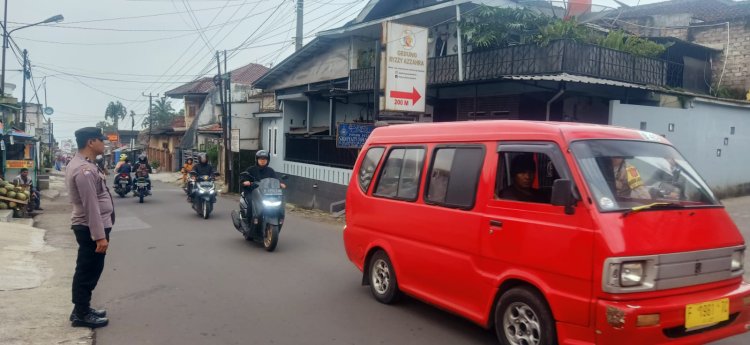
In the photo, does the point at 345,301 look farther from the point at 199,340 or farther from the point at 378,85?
the point at 378,85

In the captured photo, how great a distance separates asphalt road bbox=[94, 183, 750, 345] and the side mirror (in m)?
1.63

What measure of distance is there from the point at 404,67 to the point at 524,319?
9133 millimetres

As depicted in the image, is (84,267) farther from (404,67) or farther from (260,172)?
(404,67)

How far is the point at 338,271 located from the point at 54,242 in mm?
6185

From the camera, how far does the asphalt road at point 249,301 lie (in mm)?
5109

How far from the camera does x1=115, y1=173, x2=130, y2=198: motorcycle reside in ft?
67.2

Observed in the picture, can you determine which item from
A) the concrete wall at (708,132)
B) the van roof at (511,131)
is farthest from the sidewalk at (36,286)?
the concrete wall at (708,132)

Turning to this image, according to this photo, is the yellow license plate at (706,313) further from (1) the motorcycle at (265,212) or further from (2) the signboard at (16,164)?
(2) the signboard at (16,164)

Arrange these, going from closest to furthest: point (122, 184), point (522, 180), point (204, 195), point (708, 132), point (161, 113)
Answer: point (522, 180) → point (204, 195) → point (708, 132) → point (122, 184) → point (161, 113)

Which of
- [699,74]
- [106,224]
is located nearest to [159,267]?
[106,224]

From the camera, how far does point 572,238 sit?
3.93 m

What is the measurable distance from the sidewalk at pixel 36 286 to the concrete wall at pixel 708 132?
1095 cm

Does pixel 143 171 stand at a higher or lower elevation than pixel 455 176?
lower

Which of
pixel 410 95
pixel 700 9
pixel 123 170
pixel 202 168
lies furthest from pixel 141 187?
pixel 700 9
